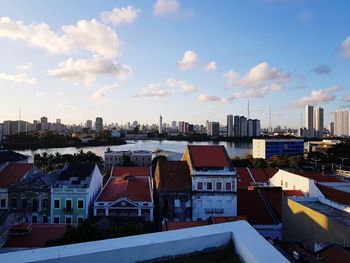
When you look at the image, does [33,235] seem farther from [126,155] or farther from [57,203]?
[126,155]

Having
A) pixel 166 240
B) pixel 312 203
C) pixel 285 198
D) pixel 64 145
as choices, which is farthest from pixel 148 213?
pixel 64 145

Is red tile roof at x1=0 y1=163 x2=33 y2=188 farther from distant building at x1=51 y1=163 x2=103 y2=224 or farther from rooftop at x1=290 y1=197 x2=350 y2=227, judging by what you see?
rooftop at x1=290 y1=197 x2=350 y2=227

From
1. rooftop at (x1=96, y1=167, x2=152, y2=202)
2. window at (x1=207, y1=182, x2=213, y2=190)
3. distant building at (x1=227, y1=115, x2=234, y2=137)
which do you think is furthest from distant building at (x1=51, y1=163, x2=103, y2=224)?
distant building at (x1=227, y1=115, x2=234, y2=137)

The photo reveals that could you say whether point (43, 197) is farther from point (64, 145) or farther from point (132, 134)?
point (132, 134)

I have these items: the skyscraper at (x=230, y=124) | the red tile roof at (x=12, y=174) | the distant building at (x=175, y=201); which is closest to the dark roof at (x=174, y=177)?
the distant building at (x=175, y=201)

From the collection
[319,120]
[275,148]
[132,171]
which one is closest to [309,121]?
[319,120]

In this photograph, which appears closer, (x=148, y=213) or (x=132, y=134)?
(x=148, y=213)
